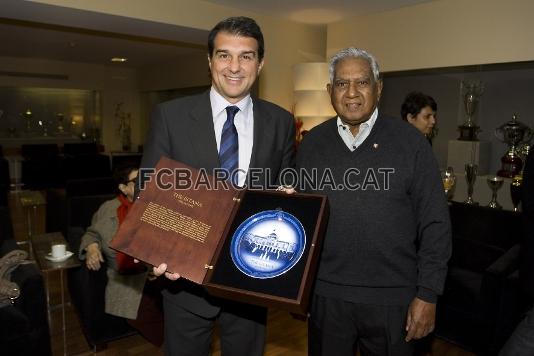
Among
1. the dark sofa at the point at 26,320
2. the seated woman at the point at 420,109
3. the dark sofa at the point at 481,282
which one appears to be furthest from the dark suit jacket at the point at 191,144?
the seated woman at the point at 420,109

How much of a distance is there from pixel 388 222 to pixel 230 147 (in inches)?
23.0

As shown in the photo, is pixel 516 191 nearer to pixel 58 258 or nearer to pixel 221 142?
pixel 221 142

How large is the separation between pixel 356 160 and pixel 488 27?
3.08m

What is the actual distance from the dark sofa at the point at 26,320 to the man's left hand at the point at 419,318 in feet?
6.34

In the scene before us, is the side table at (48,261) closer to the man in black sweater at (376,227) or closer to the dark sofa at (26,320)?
the dark sofa at (26,320)

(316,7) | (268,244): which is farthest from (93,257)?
(316,7)

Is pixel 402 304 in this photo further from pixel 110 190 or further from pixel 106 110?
pixel 106 110

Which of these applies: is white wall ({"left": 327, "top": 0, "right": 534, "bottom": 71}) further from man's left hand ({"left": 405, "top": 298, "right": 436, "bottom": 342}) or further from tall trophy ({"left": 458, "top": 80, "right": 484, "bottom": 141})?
man's left hand ({"left": 405, "top": 298, "right": 436, "bottom": 342})

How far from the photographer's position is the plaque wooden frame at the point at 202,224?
3.97ft

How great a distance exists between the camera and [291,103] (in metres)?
5.27

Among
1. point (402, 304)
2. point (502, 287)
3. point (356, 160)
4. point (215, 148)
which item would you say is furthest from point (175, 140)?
point (502, 287)

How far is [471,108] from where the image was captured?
4070 millimetres

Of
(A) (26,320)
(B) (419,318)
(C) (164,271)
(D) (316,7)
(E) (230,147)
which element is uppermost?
(D) (316,7)

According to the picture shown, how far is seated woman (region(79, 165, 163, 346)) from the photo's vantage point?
96.1 inches
